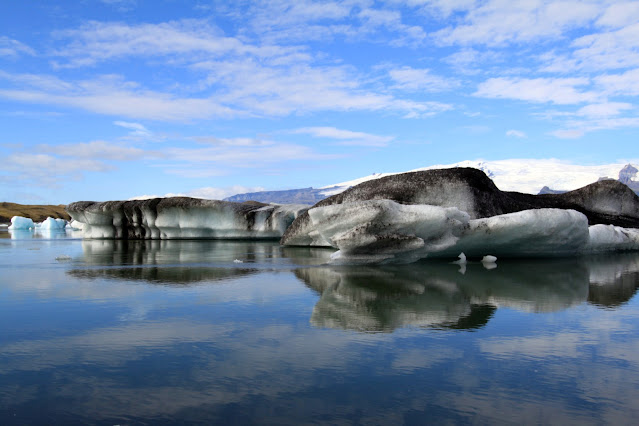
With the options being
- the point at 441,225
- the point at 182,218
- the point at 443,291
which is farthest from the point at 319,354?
the point at 182,218

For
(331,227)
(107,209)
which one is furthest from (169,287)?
(107,209)

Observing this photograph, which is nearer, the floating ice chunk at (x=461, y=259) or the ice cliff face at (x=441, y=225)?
the ice cliff face at (x=441, y=225)

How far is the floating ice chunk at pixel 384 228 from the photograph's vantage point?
6.71 m

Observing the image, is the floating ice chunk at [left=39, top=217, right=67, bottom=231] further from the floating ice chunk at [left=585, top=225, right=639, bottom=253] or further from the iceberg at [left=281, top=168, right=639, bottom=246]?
the floating ice chunk at [left=585, top=225, right=639, bottom=253]

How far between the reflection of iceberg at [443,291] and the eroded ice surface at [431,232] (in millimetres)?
319

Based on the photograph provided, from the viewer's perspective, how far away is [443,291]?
457 centimetres

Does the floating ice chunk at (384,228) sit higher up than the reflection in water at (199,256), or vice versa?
the floating ice chunk at (384,228)

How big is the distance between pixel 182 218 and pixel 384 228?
10.8 meters

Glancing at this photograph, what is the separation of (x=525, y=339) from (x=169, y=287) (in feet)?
10.6

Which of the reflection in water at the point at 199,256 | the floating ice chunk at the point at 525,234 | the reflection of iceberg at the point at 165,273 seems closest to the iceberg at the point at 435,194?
the reflection in water at the point at 199,256

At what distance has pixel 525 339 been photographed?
9.27 ft

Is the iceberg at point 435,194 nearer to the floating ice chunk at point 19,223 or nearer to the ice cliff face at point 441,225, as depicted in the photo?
the ice cliff face at point 441,225

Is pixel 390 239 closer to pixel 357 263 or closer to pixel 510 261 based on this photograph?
pixel 357 263

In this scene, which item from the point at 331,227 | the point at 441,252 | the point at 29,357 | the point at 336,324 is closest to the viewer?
the point at 29,357
